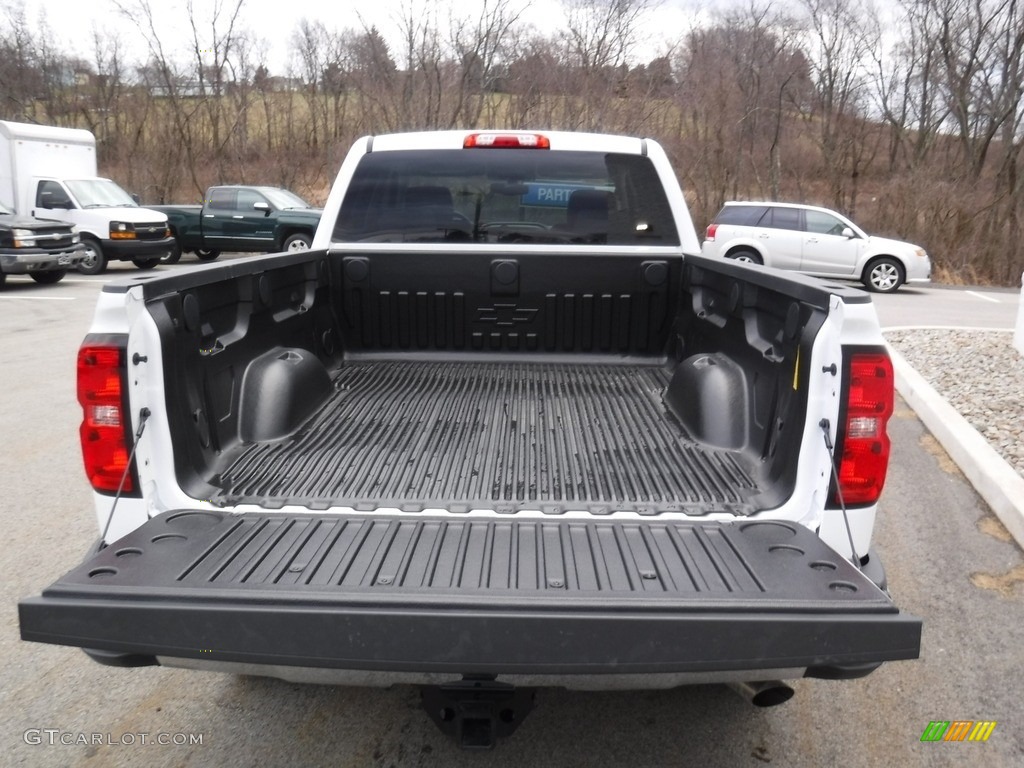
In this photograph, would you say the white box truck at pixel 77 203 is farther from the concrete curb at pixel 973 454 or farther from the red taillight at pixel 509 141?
the concrete curb at pixel 973 454

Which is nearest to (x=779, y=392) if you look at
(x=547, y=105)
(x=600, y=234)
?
(x=600, y=234)

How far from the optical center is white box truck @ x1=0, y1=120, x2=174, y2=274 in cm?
1747

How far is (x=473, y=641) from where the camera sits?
1.90 meters

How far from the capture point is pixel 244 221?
19.8m

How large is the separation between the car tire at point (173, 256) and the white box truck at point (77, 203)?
0.85 feet

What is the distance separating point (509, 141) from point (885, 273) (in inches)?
623

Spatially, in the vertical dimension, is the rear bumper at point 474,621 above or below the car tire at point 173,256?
above

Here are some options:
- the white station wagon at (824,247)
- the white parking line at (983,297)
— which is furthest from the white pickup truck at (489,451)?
the white parking line at (983,297)

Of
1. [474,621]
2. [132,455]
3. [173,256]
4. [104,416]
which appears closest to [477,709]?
[474,621]

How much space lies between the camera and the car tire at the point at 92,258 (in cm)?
1736

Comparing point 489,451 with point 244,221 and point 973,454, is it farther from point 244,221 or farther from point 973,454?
point 244,221

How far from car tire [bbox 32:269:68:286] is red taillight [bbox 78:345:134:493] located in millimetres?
15490

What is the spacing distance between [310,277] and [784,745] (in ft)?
9.56

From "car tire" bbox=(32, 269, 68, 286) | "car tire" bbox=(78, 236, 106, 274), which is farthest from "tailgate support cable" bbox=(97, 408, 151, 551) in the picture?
"car tire" bbox=(78, 236, 106, 274)
